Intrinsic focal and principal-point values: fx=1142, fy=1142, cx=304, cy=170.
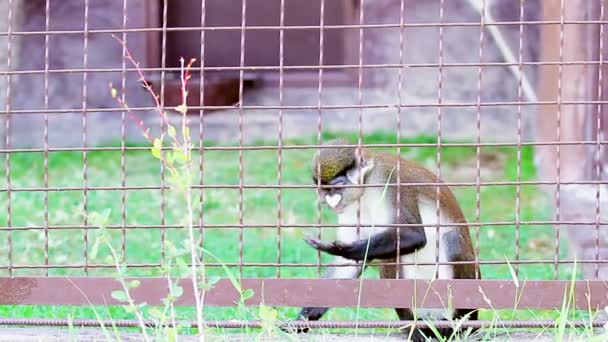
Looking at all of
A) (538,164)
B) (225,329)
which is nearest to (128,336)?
(225,329)

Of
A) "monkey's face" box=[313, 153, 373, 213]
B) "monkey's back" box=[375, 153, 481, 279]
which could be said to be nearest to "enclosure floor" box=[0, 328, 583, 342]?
"monkey's back" box=[375, 153, 481, 279]

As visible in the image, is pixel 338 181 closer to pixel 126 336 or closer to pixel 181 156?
pixel 126 336

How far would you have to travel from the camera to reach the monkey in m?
5.12

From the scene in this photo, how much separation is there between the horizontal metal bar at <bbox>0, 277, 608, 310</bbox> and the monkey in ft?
1.64

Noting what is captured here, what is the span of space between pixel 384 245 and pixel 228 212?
12.2 feet

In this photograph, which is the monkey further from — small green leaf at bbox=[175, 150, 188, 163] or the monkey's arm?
small green leaf at bbox=[175, 150, 188, 163]

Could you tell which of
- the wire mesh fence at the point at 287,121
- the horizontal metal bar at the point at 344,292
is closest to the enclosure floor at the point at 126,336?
the horizontal metal bar at the point at 344,292

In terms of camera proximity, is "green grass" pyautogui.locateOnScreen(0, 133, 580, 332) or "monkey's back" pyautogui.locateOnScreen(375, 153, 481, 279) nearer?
"monkey's back" pyautogui.locateOnScreen(375, 153, 481, 279)

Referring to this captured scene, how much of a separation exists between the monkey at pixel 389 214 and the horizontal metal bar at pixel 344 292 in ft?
1.64

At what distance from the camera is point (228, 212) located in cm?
869

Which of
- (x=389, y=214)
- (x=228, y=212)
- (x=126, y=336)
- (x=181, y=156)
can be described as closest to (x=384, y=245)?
(x=389, y=214)

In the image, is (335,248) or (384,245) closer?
(335,248)

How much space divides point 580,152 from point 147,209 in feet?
10.5

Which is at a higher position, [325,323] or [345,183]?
[345,183]
